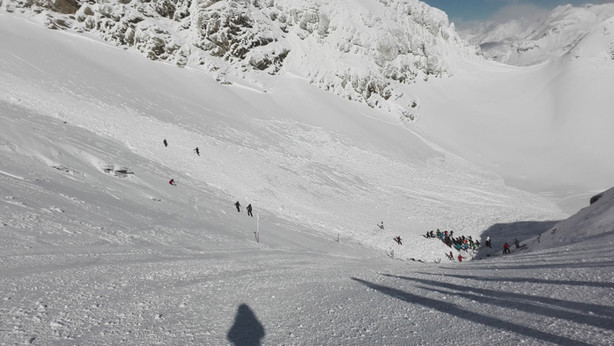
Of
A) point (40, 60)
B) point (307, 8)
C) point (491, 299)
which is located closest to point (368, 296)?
point (491, 299)

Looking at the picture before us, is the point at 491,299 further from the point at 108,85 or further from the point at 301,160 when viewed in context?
the point at 108,85

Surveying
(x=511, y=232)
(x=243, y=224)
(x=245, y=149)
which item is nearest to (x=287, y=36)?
(x=245, y=149)

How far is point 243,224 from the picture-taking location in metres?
21.7

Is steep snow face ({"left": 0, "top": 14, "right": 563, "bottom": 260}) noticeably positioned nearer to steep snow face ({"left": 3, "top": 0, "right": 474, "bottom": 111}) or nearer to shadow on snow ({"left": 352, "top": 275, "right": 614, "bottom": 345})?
steep snow face ({"left": 3, "top": 0, "right": 474, "bottom": 111})

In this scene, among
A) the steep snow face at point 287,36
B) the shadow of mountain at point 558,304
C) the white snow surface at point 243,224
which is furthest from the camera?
the steep snow face at point 287,36

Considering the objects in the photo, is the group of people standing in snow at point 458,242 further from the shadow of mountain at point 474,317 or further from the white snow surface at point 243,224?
the shadow of mountain at point 474,317

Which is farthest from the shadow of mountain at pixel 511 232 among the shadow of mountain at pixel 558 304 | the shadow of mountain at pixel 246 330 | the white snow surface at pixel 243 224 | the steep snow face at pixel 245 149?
the shadow of mountain at pixel 246 330

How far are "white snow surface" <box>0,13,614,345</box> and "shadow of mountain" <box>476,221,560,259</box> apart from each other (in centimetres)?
30

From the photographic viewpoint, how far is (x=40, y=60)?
4488 cm

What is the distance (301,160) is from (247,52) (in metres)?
37.6

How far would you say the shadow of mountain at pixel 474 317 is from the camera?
15.6ft

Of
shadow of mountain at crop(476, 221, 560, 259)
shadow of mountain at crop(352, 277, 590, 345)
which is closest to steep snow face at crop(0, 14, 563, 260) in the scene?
shadow of mountain at crop(476, 221, 560, 259)

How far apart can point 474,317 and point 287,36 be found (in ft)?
277

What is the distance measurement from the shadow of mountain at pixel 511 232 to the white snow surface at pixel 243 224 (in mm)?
301
